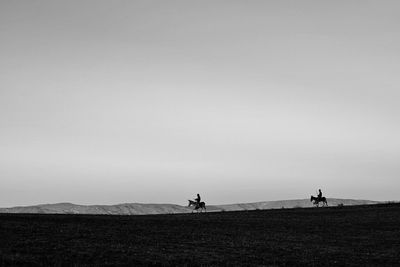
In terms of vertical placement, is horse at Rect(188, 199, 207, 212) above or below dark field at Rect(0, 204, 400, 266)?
above

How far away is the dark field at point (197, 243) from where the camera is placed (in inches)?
1037

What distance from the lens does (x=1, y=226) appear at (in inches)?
1356

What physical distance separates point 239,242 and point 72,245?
11.7m

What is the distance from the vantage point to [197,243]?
3291 centimetres

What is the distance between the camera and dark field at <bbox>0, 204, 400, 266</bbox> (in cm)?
2633

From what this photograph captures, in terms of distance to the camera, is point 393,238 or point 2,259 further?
point 393,238

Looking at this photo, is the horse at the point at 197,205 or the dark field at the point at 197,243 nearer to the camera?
the dark field at the point at 197,243

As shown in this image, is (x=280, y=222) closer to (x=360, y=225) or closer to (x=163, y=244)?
(x=360, y=225)

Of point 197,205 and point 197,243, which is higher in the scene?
point 197,205

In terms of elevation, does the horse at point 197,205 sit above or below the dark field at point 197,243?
above

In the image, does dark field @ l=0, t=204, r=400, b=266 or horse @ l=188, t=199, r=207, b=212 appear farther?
horse @ l=188, t=199, r=207, b=212

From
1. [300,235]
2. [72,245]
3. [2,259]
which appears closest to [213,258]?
[72,245]

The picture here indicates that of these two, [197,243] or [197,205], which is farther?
[197,205]

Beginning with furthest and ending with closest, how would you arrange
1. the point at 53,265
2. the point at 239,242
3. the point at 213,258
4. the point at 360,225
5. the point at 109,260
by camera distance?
the point at 360,225 → the point at 239,242 → the point at 213,258 → the point at 109,260 → the point at 53,265
